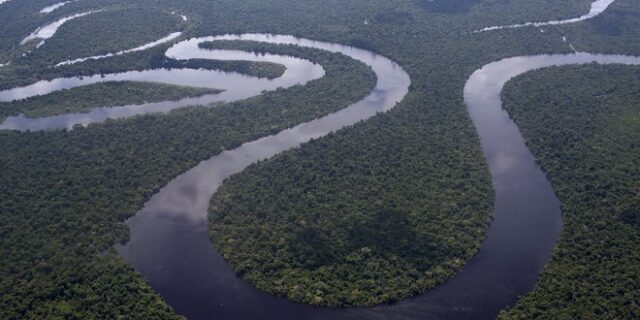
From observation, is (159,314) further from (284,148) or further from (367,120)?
(367,120)

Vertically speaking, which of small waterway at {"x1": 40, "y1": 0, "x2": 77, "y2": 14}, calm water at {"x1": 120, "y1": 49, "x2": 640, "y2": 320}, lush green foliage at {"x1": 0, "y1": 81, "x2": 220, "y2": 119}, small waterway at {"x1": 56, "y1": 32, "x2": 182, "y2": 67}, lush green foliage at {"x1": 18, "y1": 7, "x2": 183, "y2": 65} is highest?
small waterway at {"x1": 40, "y1": 0, "x2": 77, "y2": 14}

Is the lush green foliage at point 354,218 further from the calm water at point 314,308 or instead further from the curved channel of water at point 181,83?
the curved channel of water at point 181,83

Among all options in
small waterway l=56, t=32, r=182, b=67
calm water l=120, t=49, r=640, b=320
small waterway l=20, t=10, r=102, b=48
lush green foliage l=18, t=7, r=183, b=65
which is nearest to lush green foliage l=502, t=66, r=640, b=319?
calm water l=120, t=49, r=640, b=320

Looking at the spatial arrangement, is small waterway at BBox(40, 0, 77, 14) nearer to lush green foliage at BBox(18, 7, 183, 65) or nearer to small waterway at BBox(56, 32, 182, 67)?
lush green foliage at BBox(18, 7, 183, 65)

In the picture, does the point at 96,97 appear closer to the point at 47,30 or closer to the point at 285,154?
the point at 285,154

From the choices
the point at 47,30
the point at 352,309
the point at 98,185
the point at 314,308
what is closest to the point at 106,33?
the point at 47,30
